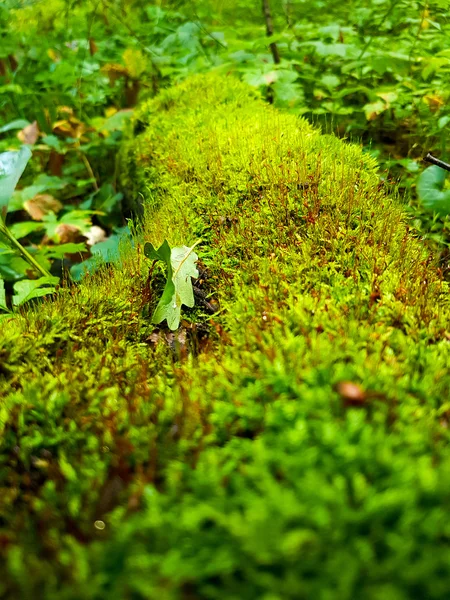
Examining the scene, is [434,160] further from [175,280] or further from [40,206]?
[40,206]

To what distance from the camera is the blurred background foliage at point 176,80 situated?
2799 millimetres

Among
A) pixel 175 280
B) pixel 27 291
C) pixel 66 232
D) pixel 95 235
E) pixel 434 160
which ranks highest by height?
pixel 434 160

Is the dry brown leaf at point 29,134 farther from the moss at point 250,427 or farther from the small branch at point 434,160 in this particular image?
the small branch at point 434,160

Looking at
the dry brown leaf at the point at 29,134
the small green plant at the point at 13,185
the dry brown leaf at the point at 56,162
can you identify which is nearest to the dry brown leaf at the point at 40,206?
the dry brown leaf at the point at 29,134

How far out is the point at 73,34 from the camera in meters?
5.08

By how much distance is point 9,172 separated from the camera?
1912 millimetres

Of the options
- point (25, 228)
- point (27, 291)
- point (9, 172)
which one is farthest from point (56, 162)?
point (27, 291)

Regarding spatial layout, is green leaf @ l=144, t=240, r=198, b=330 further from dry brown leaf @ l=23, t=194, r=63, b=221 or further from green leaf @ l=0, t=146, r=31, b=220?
dry brown leaf @ l=23, t=194, r=63, b=221

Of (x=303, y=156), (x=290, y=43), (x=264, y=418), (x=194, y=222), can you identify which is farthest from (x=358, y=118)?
(x=264, y=418)

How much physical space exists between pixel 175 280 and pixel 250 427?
744mm

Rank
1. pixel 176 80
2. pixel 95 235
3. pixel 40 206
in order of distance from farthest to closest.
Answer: pixel 176 80
pixel 95 235
pixel 40 206

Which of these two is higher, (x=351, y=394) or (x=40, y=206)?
(x=351, y=394)

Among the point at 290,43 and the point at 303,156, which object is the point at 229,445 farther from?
the point at 290,43

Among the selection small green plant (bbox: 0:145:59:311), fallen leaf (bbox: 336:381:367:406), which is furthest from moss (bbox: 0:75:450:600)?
small green plant (bbox: 0:145:59:311)
